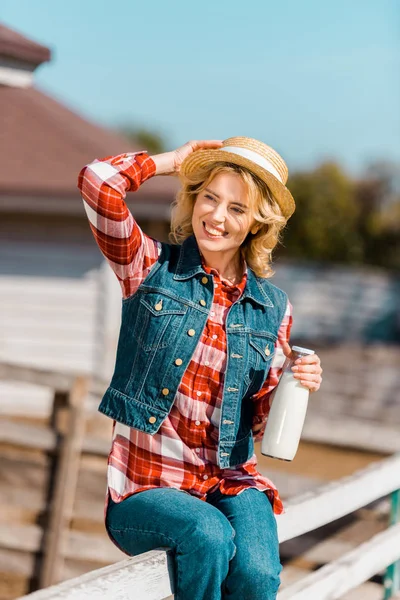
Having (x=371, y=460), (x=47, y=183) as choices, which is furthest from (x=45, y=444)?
(x=47, y=183)

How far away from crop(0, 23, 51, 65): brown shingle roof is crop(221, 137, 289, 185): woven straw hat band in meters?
5.58

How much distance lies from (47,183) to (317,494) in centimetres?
539

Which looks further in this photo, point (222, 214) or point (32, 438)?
point (32, 438)

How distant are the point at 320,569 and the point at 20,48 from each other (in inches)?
237

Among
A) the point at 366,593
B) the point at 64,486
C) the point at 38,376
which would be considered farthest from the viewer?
the point at 38,376

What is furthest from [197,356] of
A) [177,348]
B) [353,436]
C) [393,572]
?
[353,436]

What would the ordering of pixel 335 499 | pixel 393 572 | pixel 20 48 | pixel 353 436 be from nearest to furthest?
pixel 335 499 → pixel 393 572 → pixel 353 436 → pixel 20 48

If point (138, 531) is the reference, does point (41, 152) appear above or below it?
above

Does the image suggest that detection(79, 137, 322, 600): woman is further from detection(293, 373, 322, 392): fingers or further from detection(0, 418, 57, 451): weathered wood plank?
detection(0, 418, 57, 451): weathered wood plank

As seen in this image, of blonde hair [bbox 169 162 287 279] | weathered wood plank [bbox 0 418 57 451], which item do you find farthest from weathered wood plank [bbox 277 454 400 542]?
weathered wood plank [bbox 0 418 57 451]

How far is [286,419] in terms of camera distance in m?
2.28

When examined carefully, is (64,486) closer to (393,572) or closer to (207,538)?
(393,572)

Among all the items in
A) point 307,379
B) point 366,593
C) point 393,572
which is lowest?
point 366,593

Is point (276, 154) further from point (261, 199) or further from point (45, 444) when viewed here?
point (45, 444)
